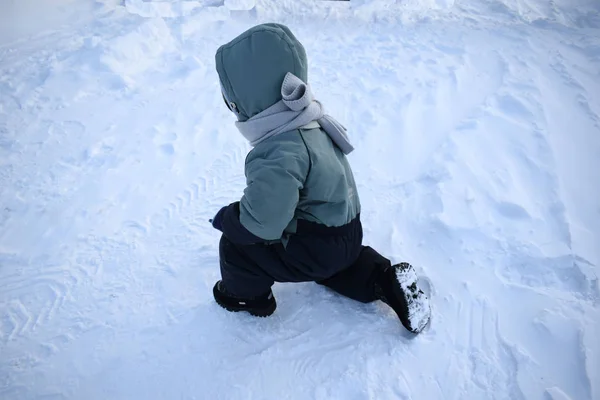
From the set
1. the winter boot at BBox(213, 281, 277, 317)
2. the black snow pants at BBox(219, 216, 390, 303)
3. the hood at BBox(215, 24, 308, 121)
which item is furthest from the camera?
the winter boot at BBox(213, 281, 277, 317)

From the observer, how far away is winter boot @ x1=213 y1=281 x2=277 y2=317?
1.72 metres

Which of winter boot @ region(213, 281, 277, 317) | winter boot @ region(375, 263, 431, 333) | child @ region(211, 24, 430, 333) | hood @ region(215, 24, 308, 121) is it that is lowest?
winter boot @ region(213, 281, 277, 317)

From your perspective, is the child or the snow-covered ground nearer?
the child

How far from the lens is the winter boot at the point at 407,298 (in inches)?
61.8

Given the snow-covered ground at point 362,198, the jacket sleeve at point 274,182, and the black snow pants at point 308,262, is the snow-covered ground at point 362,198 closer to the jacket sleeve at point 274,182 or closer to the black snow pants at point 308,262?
the black snow pants at point 308,262

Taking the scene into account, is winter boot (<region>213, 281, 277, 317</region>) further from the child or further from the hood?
the hood

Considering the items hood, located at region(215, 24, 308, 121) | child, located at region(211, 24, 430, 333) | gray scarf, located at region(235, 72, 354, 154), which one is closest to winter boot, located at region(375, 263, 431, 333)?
child, located at region(211, 24, 430, 333)

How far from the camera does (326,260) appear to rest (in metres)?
1.53

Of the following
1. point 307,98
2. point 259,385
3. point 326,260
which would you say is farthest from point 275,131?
point 259,385

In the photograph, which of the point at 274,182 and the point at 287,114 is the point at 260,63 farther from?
the point at 274,182

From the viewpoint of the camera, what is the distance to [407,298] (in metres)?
1.57

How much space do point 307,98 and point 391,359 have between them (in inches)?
41.9

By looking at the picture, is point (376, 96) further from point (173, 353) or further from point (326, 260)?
point (173, 353)

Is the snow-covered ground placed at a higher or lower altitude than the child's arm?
lower
